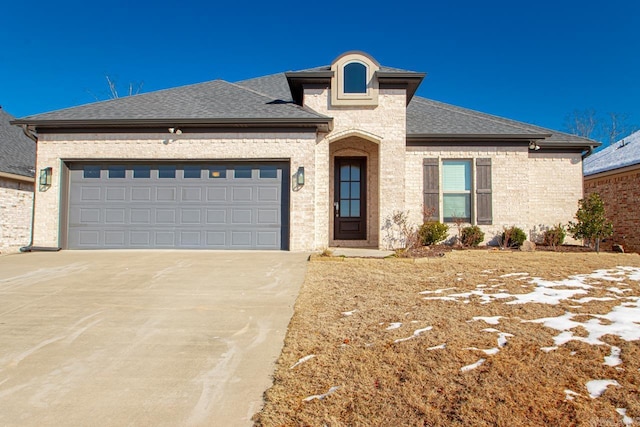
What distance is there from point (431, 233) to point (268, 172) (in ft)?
15.6

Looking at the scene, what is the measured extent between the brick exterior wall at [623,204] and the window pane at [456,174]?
601 cm

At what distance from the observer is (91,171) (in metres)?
10.1

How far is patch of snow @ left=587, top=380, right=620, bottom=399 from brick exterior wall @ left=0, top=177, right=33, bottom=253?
543 inches

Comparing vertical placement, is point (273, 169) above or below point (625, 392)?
above

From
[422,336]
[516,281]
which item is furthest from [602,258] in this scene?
[422,336]

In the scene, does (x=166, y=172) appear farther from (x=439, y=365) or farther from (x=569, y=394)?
(x=569, y=394)

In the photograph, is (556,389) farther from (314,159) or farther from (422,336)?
(314,159)

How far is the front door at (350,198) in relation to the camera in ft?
39.5

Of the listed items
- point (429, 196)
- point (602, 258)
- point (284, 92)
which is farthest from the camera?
point (284, 92)

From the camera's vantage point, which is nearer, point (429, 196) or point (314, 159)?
point (314, 159)

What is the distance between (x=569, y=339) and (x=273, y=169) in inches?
301

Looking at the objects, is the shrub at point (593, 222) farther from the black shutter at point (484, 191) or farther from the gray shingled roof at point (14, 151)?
the gray shingled roof at point (14, 151)

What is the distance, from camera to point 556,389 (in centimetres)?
266

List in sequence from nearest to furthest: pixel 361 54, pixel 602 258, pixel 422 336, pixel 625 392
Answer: pixel 625 392 < pixel 422 336 < pixel 602 258 < pixel 361 54
